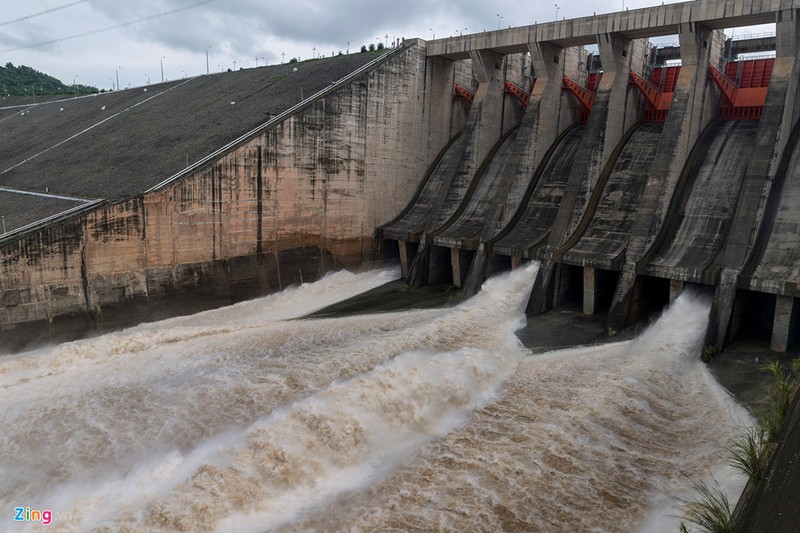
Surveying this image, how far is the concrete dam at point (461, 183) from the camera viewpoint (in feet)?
49.2

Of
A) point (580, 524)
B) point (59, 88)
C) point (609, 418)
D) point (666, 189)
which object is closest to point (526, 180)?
point (666, 189)

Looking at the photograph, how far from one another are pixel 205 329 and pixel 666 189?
531 inches

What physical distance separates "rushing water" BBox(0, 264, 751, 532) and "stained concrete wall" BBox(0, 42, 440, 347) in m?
1.42

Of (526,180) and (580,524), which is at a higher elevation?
(526,180)

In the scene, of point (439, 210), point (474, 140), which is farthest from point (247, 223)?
point (474, 140)

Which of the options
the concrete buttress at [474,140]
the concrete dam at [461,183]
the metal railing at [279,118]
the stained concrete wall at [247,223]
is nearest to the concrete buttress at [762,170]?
the concrete dam at [461,183]

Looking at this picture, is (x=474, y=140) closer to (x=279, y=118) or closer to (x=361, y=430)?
(x=279, y=118)

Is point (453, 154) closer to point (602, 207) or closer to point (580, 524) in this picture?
point (602, 207)

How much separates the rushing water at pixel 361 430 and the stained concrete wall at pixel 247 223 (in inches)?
56.0

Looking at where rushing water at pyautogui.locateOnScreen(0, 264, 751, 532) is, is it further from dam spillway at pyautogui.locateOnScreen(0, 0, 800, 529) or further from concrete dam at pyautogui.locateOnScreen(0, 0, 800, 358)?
concrete dam at pyautogui.locateOnScreen(0, 0, 800, 358)

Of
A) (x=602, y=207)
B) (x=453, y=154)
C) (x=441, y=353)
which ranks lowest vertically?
(x=441, y=353)

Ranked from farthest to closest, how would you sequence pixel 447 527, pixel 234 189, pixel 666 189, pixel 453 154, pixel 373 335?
1. pixel 453 154
2. pixel 234 189
3. pixel 666 189
4. pixel 373 335
5. pixel 447 527

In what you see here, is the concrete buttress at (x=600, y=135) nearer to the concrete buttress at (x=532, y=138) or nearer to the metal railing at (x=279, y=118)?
the concrete buttress at (x=532, y=138)

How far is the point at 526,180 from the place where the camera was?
20703 mm
